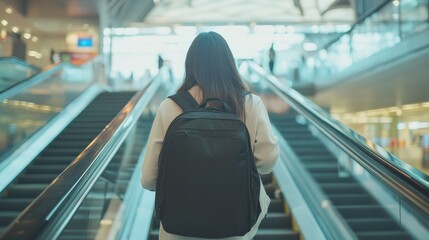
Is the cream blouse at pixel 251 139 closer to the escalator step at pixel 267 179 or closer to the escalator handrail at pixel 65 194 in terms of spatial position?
the escalator handrail at pixel 65 194

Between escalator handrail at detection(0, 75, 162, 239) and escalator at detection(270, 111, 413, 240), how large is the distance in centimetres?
171

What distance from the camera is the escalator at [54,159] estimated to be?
466 centimetres

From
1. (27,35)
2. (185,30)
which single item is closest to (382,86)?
(27,35)

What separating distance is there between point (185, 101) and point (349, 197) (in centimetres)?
271

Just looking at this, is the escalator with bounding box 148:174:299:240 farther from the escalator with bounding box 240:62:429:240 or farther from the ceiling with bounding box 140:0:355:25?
the ceiling with bounding box 140:0:355:25

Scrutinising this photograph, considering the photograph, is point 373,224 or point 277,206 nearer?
point 373,224

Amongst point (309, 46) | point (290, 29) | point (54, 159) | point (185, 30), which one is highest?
point (290, 29)

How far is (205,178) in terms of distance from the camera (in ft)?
5.03

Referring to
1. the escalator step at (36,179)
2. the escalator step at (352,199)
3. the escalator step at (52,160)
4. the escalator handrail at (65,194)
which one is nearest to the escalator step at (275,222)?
the escalator step at (352,199)

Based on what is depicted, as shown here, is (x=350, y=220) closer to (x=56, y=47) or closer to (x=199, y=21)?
(x=56, y=47)

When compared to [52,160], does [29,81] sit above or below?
above

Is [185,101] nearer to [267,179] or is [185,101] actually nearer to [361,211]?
[361,211]

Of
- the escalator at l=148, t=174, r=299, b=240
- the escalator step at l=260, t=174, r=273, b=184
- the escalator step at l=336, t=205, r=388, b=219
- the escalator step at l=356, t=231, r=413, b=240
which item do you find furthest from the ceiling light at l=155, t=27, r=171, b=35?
the escalator step at l=356, t=231, r=413, b=240

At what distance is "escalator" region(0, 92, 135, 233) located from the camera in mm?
4664
